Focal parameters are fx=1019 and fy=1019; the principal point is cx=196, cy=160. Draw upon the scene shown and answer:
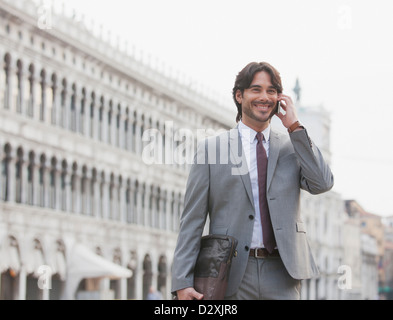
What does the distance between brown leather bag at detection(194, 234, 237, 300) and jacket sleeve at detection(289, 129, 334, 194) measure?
0.41 meters

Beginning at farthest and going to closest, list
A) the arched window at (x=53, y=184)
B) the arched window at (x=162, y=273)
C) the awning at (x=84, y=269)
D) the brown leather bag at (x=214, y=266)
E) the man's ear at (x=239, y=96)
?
the arched window at (x=162, y=273), the arched window at (x=53, y=184), the awning at (x=84, y=269), the man's ear at (x=239, y=96), the brown leather bag at (x=214, y=266)

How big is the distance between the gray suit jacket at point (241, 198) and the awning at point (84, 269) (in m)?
27.8

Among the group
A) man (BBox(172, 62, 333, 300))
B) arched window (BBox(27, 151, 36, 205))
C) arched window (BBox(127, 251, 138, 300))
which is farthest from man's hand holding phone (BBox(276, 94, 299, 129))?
arched window (BBox(127, 251, 138, 300))

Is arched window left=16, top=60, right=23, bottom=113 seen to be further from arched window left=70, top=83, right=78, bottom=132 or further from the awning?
the awning

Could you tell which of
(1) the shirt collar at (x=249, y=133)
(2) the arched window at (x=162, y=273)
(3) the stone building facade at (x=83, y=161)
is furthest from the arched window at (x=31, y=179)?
(1) the shirt collar at (x=249, y=133)

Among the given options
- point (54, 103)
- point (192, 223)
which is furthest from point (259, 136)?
point (54, 103)

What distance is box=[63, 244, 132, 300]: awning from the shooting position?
105ft

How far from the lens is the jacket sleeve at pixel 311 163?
13.8 ft

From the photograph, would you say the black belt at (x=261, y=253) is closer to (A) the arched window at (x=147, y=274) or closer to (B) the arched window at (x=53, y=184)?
(B) the arched window at (x=53, y=184)

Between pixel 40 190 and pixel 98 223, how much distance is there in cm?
420

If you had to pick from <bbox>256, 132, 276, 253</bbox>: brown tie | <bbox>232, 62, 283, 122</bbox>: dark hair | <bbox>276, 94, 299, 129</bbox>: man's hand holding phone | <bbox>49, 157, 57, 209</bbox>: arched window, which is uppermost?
<bbox>49, 157, 57, 209</bbox>: arched window
